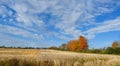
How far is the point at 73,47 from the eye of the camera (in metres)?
97.1

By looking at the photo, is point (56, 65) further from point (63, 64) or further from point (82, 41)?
point (82, 41)

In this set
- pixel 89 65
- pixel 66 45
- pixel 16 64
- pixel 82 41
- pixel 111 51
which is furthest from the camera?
pixel 66 45

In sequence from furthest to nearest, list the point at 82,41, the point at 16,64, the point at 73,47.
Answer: the point at 73,47 < the point at 82,41 < the point at 16,64

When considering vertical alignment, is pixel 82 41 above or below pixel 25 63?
above

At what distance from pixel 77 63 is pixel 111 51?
135 feet

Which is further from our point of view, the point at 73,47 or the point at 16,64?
the point at 73,47

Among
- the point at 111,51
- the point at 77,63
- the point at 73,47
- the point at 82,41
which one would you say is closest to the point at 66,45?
the point at 73,47

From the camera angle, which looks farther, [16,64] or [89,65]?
[89,65]

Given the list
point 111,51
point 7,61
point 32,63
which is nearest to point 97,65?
point 32,63

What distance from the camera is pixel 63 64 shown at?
1925cm

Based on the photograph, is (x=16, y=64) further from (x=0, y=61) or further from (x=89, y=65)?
(x=89, y=65)

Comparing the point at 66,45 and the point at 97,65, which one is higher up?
→ the point at 66,45

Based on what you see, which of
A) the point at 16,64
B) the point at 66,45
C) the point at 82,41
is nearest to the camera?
the point at 16,64

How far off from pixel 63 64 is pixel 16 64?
3.55 meters
